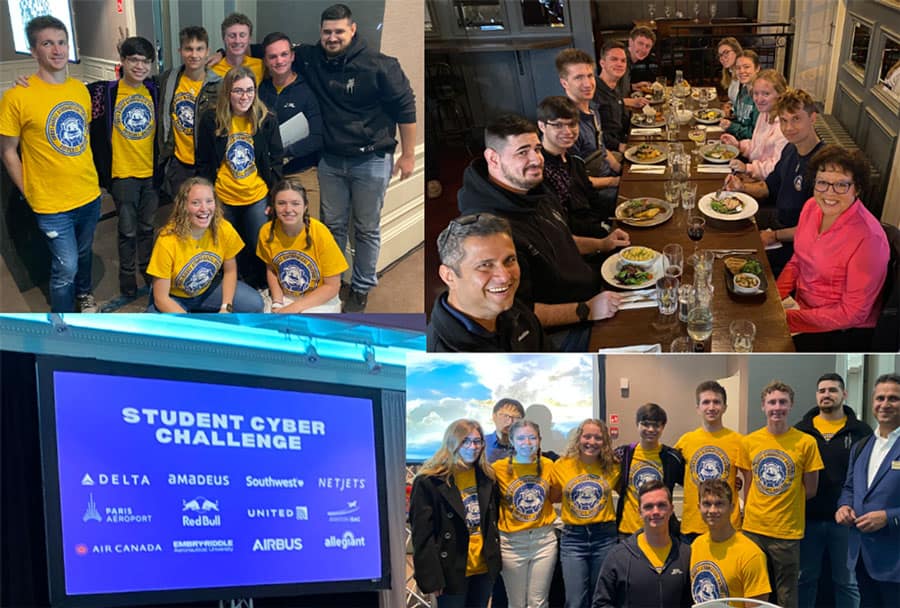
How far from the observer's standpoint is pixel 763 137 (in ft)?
10.7

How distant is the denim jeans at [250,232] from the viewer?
3502mm

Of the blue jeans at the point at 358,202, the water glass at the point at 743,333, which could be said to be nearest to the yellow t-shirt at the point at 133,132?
the blue jeans at the point at 358,202

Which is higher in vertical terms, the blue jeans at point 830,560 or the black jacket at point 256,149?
the black jacket at point 256,149

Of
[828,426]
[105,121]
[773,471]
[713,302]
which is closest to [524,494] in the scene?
[773,471]

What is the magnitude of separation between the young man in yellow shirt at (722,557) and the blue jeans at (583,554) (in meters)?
0.30

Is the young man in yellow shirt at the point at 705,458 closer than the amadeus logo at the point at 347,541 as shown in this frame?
Yes

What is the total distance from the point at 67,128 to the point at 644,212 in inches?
73.9

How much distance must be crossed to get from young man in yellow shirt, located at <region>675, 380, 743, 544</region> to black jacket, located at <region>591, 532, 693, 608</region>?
0.10 m

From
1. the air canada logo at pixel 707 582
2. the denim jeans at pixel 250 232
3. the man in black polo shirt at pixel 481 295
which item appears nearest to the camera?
the man in black polo shirt at pixel 481 295

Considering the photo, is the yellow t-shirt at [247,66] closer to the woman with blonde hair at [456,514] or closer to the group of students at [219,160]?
the group of students at [219,160]

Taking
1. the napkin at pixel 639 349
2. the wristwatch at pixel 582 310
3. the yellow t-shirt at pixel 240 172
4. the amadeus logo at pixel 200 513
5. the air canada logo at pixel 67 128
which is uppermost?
the air canada logo at pixel 67 128

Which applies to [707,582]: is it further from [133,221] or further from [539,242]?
[133,221]

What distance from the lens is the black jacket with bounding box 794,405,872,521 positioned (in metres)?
3.55

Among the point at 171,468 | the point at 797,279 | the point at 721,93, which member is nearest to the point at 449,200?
the point at 721,93
